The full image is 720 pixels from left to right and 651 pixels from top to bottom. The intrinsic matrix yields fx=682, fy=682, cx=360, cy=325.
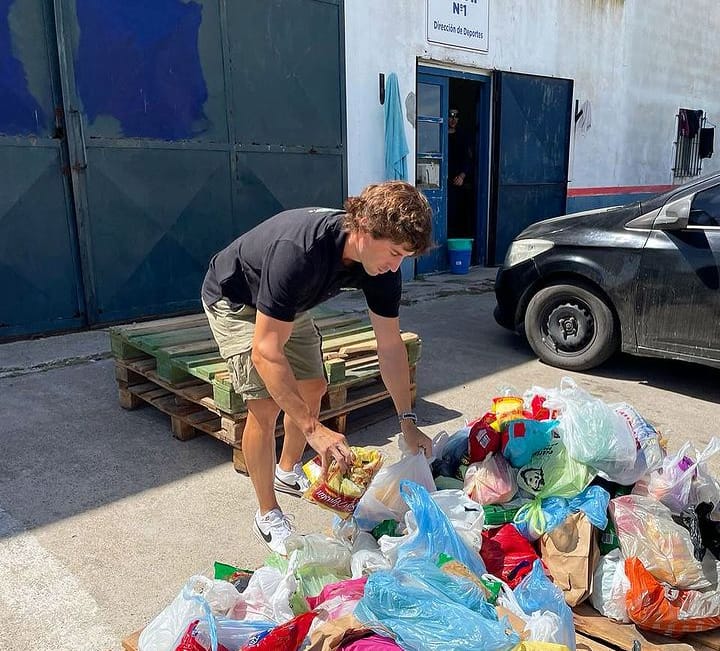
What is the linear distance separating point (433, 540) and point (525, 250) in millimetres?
3783

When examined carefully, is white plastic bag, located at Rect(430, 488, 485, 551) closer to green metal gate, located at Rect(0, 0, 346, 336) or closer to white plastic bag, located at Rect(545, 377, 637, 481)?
white plastic bag, located at Rect(545, 377, 637, 481)

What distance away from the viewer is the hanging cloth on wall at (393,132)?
347 inches

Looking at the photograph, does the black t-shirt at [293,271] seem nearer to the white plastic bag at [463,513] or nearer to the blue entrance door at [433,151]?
the white plastic bag at [463,513]

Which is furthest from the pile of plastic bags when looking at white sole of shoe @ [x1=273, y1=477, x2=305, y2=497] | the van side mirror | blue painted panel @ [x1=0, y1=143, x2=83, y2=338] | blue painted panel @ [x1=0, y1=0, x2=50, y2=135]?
blue painted panel @ [x1=0, y1=0, x2=50, y2=135]

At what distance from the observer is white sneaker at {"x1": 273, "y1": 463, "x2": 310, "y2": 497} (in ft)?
11.1

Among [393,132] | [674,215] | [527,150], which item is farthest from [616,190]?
[674,215]

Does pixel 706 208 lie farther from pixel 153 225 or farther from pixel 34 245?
pixel 34 245

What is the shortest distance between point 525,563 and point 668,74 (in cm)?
A: 1447

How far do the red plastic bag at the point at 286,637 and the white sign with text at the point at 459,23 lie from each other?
8720 millimetres

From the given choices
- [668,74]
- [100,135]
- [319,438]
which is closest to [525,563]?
[319,438]

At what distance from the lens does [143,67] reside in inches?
257

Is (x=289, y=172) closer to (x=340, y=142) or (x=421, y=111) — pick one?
(x=340, y=142)

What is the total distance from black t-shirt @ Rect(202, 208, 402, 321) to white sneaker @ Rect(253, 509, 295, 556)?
3.04ft

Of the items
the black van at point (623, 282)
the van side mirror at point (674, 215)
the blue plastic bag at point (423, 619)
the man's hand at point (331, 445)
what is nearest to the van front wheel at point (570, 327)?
the black van at point (623, 282)
